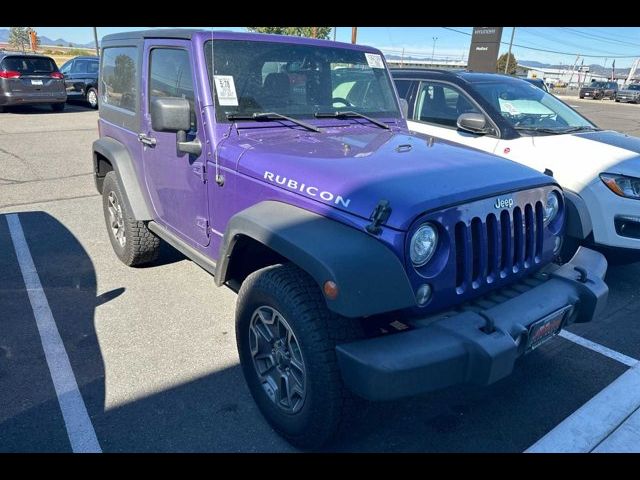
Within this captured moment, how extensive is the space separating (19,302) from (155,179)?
1.45 metres

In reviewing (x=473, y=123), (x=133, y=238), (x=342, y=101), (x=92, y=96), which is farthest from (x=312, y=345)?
(x=92, y=96)

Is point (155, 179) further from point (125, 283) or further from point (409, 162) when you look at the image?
point (409, 162)

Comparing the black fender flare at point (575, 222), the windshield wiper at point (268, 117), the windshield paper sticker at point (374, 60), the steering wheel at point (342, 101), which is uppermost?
the windshield paper sticker at point (374, 60)

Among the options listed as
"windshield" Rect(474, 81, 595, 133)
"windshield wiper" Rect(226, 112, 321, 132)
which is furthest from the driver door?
"windshield wiper" Rect(226, 112, 321, 132)

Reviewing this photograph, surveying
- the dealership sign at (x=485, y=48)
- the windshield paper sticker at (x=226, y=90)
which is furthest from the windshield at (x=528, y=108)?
the dealership sign at (x=485, y=48)

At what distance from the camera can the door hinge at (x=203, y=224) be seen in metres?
3.20

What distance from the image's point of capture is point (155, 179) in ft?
12.3

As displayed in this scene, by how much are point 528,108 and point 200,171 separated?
3907 mm

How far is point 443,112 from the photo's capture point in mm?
5523

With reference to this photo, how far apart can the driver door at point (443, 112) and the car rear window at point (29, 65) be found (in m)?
12.5

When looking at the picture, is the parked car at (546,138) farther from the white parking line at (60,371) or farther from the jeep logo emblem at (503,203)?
the white parking line at (60,371)

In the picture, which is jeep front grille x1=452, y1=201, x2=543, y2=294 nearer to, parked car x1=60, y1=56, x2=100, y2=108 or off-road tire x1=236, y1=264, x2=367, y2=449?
off-road tire x1=236, y1=264, x2=367, y2=449

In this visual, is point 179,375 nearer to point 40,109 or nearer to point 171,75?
point 171,75
